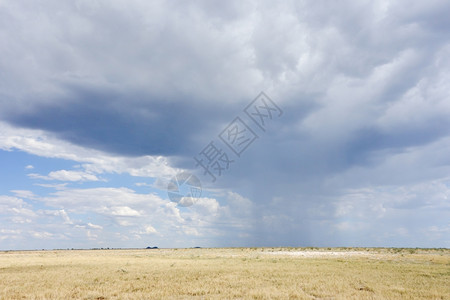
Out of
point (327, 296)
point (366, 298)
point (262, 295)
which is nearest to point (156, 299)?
point (262, 295)

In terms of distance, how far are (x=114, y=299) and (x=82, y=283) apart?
7591 millimetres

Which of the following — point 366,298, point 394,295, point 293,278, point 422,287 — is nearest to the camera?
point 366,298

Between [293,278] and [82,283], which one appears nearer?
[82,283]

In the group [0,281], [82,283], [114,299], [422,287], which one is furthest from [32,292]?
[422,287]

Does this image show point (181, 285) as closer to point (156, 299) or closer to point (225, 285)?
point (225, 285)

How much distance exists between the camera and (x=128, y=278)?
27.3 metres

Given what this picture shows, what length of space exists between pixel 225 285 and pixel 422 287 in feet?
46.7

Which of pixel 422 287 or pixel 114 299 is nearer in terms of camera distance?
pixel 114 299

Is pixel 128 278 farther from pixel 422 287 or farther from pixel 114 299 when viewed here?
pixel 422 287

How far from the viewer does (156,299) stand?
18609 mm

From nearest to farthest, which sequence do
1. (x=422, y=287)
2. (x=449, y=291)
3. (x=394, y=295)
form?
(x=394, y=295) < (x=449, y=291) < (x=422, y=287)

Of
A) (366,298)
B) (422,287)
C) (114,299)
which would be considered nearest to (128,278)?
(114,299)

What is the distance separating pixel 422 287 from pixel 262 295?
12538 millimetres

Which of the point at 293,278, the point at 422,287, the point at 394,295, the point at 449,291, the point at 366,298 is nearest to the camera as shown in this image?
the point at 366,298
